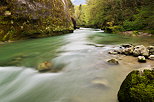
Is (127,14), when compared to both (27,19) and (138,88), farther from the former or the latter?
(138,88)

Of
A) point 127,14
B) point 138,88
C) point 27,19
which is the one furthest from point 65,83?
point 127,14

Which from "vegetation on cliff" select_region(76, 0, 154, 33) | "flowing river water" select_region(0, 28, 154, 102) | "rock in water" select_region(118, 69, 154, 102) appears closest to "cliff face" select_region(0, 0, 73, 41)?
"flowing river water" select_region(0, 28, 154, 102)

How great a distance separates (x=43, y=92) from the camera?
331 centimetres

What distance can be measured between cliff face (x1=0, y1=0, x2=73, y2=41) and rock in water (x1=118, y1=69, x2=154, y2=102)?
37.2ft

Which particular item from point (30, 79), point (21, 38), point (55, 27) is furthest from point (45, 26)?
point (30, 79)

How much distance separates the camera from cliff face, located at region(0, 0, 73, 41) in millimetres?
11519

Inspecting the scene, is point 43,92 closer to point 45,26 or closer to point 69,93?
point 69,93

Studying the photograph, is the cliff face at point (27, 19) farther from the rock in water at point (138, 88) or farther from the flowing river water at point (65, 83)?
the rock in water at point (138, 88)

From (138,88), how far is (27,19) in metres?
13.2

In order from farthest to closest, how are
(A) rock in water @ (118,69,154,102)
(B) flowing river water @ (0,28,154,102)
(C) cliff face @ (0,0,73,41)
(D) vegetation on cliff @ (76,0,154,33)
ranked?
(D) vegetation on cliff @ (76,0,154,33), (C) cliff face @ (0,0,73,41), (B) flowing river water @ (0,28,154,102), (A) rock in water @ (118,69,154,102)

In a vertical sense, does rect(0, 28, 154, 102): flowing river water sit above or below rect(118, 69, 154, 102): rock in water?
below

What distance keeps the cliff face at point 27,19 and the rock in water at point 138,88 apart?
11332 millimetres

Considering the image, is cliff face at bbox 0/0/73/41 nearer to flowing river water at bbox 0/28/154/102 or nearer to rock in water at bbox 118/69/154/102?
flowing river water at bbox 0/28/154/102

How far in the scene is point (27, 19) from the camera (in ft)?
43.3
